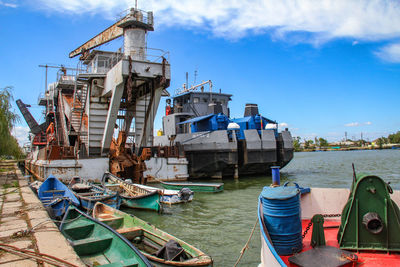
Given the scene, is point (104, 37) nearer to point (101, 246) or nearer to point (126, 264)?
point (101, 246)

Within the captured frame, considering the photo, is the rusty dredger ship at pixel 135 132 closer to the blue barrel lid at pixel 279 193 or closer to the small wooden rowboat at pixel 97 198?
the small wooden rowboat at pixel 97 198

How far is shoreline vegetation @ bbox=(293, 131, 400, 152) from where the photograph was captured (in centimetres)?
13512

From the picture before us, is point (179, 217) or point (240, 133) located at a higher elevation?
point (240, 133)

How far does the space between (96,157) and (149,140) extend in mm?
3886

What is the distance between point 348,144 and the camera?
148875 mm

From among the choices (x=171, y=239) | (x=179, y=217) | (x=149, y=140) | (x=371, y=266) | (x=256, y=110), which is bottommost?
(x=179, y=217)

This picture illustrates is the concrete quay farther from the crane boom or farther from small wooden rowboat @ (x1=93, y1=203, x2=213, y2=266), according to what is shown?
the crane boom

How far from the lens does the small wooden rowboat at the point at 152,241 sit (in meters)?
5.30

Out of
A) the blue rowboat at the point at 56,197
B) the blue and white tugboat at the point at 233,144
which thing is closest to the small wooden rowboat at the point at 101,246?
the blue rowboat at the point at 56,197

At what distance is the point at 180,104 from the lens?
31.2 m

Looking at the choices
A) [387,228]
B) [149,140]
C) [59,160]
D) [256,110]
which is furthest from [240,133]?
[387,228]

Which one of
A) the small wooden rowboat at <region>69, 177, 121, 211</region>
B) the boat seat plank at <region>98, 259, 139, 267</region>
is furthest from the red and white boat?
the small wooden rowboat at <region>69, 177, 121, 211</region>

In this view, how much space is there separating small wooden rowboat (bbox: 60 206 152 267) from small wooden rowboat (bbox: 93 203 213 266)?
47 cm

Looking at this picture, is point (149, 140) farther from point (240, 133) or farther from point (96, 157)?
point (240, 133)
